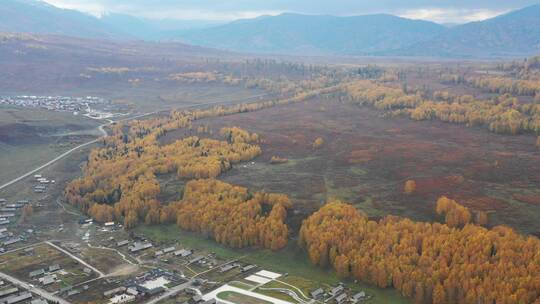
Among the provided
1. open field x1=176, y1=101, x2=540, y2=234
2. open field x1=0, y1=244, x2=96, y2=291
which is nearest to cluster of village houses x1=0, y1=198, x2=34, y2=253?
open field x1=0, y1=244, x2=96, y2=291

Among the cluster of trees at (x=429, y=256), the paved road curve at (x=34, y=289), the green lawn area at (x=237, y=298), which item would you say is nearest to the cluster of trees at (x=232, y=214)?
the cluster of trees at (x=429, y=256)

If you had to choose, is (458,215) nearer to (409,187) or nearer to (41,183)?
(409,187)

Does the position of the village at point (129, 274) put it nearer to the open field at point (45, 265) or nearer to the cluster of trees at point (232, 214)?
the open field at point (45, 265)

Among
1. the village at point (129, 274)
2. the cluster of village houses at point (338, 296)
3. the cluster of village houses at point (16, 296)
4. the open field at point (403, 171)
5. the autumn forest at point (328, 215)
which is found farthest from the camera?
the open field at point (403, 171)

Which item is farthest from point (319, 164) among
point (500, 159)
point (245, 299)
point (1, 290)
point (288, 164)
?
point (1, 290)

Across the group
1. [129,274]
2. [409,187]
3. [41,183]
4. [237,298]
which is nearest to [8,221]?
[41,183]

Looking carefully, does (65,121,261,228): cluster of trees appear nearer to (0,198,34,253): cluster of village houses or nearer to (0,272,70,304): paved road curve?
(0,198,34,253): cluster of village houses

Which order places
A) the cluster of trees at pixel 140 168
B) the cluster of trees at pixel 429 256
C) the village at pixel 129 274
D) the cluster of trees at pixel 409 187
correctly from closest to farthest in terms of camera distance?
the cluster of trees at pixel 429 256 → the village at pixel 129 274 → the cluster of trees at pixel 140 168 → the cluster of trees at pixel 409 187
